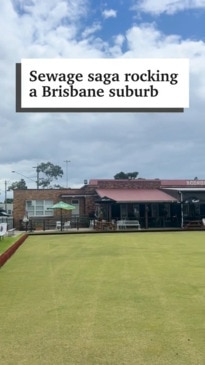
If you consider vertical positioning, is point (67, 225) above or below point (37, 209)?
below

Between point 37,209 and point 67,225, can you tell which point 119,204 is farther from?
point 37,209

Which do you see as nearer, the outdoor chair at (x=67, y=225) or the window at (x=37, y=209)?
the outdoor chair at (x=67, y=225)

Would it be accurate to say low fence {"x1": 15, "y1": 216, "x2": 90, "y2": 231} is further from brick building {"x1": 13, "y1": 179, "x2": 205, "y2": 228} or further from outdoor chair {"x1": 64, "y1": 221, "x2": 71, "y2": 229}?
outdoor chair {"x1": 64, "y1": 221, "x2": 71, "y2": 229}

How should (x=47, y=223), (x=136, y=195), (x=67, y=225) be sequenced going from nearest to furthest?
(x=67, y=225)
(x=136, y=195)
(x=47, y=223)

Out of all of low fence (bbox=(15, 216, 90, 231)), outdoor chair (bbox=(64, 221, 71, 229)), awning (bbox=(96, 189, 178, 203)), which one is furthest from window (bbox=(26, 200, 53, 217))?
awning (bbox=(96, 189, 178, 203))

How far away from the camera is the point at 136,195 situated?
2998 cm

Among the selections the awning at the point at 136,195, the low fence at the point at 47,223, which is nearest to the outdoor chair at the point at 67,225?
the low fence at the point at 47,223

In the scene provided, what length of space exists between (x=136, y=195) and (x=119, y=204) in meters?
1.40

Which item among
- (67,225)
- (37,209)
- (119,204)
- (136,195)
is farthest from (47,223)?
(136,195)

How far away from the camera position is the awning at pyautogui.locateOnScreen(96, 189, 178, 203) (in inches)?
1120

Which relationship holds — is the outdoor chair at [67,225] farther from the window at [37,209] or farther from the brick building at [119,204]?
the window at [37,209]

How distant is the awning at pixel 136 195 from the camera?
28438 millimetres

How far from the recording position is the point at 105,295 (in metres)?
6.93

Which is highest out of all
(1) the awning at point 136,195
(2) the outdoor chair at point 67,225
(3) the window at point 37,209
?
(1) the awning at point 136,195
